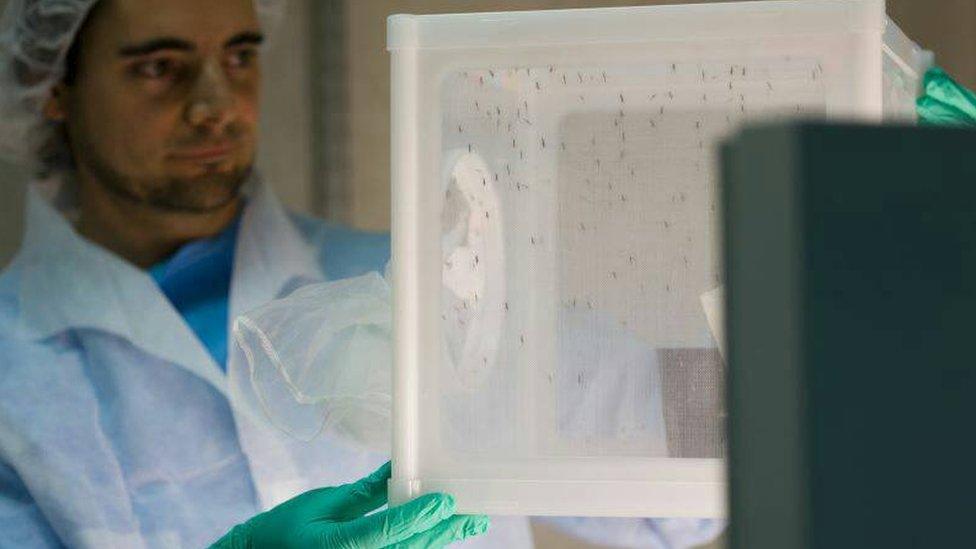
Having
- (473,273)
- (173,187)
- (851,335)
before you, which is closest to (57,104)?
(173,187)

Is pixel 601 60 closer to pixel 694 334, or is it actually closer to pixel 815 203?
pixel 694 334

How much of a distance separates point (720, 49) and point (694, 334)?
0.24 metres

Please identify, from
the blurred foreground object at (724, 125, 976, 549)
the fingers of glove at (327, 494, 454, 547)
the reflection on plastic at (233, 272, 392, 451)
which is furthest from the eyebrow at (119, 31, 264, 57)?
the blurred foreground object at (724, 125, 976, 549)

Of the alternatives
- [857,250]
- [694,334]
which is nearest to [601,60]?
[694,334]

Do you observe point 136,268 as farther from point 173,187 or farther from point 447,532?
point 447,532

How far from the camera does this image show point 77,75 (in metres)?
2.03

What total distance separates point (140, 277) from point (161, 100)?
28 centimetres

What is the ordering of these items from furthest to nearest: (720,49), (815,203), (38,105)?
(38,105) < (720,49) < (815,203)

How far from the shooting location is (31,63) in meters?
1.98

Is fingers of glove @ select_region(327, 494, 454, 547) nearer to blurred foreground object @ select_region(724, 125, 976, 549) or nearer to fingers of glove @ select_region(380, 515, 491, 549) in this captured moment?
fingers of glove @ select_region(380, 515, 491, 549)

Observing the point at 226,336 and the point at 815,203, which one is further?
the point at 226,336

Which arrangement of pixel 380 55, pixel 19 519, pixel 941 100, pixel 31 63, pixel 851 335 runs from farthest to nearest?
pixel 380 55 → pixel 31 63 → pixel 19 519 → pixel 941 100 → pixel 851 335

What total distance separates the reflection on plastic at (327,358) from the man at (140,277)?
0.65m

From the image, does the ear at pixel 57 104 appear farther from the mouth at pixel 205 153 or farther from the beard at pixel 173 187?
the mouth at pixel 205 153
